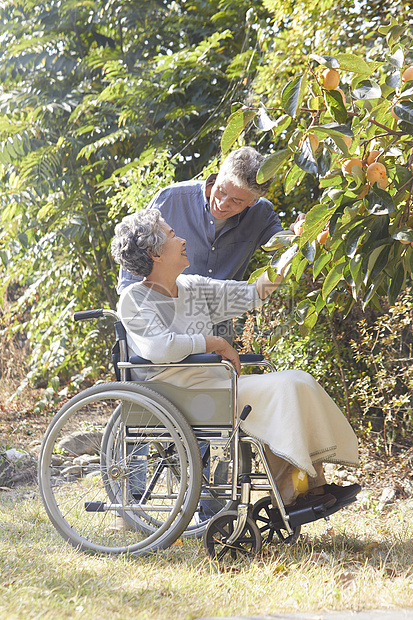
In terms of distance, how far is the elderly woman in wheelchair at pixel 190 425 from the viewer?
69.5 inches

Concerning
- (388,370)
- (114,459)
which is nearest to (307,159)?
(114,459)

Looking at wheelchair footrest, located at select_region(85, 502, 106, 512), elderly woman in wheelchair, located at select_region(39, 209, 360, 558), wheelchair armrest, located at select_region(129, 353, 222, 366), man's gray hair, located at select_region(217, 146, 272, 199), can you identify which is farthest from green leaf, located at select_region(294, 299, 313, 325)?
wheelchair footrest, located at select_region(85, 502, 106, 512)

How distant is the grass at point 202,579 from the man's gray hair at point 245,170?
123 cm

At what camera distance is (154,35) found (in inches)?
176

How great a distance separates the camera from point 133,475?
6.58 feet

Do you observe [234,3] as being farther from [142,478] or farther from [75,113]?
[142,478]

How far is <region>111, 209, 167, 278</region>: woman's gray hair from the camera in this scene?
6.45 ft

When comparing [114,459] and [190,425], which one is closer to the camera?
[190,425]

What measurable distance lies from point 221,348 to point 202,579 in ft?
2.21

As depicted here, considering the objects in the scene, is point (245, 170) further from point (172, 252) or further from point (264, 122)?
point (264, 122)

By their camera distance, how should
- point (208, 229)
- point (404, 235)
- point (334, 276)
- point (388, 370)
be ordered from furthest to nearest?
point (388, 370)
point (208, 229)
point (334, 276)
point (404, 235)

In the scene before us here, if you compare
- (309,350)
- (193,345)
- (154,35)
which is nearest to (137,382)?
(193,345)

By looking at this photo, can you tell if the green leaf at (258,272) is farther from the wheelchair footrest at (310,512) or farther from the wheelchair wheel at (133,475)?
the wheelchair footrest at (310,512)

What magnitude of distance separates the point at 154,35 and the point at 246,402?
357 centimetres
